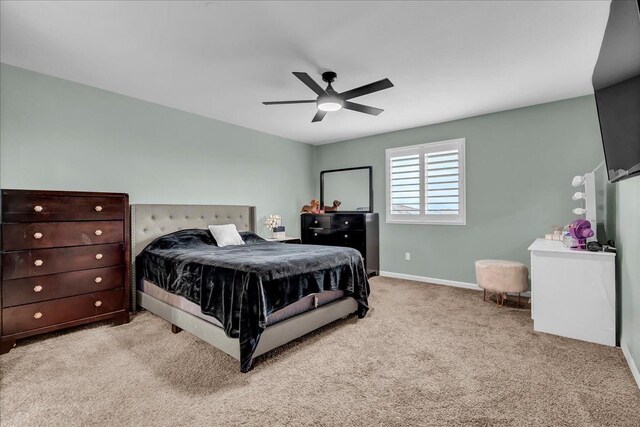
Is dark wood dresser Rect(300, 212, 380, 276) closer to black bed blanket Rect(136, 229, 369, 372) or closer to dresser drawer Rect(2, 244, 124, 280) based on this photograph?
black bed blanket Rect(136, 229, 369, 372)

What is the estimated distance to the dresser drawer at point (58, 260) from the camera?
2512 mm

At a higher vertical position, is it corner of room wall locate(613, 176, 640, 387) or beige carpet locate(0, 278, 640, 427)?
corner of room wall locate(613, 176, 640, 387)

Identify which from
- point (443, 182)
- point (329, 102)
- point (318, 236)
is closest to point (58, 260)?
point (329, 102)

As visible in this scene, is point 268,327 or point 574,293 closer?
point 268,327

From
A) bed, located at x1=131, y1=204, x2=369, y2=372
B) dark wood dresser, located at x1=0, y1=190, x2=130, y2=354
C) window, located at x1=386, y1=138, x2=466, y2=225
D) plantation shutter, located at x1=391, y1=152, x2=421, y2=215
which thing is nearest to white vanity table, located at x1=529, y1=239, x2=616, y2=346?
bed, located at x1=131, y1=204, x2=369, y2=372

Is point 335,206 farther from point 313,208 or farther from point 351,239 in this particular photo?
point 351,239

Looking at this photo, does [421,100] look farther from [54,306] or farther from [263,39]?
[54,306]

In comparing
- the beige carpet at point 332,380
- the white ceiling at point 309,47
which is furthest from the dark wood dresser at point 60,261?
the white ceiling at point 309,47

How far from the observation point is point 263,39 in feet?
7.93

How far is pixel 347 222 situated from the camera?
512 centimetres

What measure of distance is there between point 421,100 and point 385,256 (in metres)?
2.67

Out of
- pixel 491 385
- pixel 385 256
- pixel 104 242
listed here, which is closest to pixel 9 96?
pixel 104 242

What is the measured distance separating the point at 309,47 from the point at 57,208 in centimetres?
266

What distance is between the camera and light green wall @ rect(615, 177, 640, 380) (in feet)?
6.56
